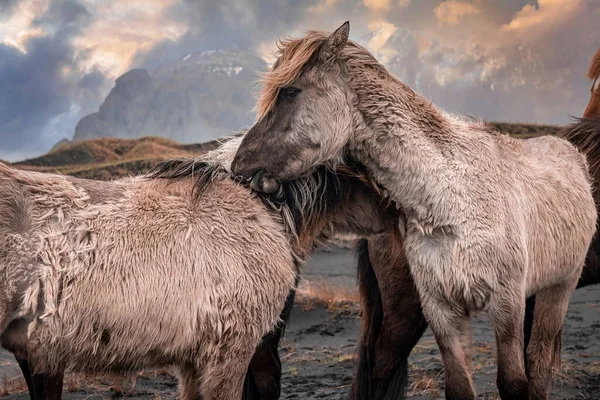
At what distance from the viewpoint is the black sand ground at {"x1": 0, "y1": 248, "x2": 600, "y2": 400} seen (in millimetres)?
5562

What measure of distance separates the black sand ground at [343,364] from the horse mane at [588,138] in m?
2.00

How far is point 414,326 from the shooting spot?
4.53 metres

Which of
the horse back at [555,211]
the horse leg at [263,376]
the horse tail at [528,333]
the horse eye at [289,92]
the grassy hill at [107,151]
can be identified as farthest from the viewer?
the grassy hill at [107,151]

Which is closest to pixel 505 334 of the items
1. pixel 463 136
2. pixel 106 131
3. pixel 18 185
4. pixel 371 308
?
pixel 463 136

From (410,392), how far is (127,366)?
3195 millimetres

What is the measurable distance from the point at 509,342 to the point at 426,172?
1112 millimetres

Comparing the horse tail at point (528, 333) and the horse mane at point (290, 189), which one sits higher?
the horse mane at point (290, 189)

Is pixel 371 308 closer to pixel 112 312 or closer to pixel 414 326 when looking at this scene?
pixel 414 326

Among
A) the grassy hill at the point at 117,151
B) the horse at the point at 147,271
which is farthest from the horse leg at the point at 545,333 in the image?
the grassy hill at the point at 117,151

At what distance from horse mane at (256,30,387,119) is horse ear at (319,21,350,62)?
39 mm

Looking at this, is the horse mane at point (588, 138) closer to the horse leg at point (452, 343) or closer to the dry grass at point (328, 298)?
the horse leg at point (452, 343)

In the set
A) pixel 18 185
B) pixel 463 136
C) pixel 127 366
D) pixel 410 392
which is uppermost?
pixel 463 136

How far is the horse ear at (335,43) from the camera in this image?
3.54m

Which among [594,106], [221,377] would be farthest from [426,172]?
[594,106]
